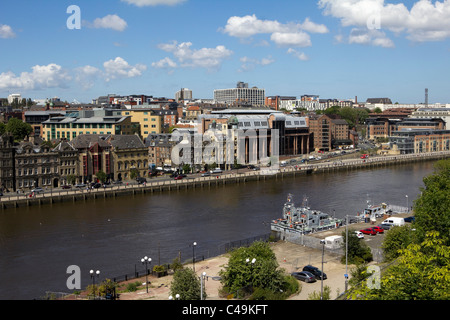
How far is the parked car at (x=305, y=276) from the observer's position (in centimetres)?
1984

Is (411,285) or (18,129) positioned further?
(18,129)

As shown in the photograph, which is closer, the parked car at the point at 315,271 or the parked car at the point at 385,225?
the parked car at the point at 315,271

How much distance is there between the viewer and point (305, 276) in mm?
19984

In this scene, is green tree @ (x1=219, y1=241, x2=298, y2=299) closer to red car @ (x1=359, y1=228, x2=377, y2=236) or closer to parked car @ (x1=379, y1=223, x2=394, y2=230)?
red car @ (x1=359, y1=228, x2=377, y2=236)

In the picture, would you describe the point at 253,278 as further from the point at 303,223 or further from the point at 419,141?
the point at 419,141

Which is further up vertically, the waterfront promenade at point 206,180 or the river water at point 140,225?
the waterfront promenade at point 206,180

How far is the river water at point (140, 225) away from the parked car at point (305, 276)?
6.48 m

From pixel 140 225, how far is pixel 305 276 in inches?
620

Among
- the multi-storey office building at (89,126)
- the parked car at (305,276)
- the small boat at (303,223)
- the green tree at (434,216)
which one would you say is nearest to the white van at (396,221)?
the small boat at (303,223)

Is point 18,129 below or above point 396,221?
above

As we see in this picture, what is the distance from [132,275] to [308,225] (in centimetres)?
1119

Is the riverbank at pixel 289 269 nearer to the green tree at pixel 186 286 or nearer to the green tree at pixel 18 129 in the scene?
the green tree at pixel 186 286

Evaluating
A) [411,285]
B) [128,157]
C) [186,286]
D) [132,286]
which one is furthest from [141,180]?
[411,285]
